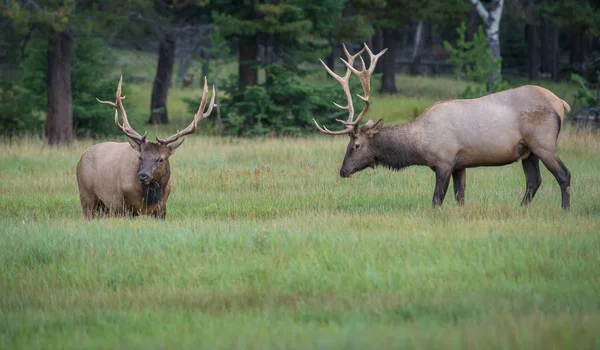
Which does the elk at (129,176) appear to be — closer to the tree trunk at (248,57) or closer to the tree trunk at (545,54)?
the tree trunk at (248,57)

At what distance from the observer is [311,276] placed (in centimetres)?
746

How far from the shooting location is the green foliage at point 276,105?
24.6 m

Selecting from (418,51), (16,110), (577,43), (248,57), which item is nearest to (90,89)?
(16,110)

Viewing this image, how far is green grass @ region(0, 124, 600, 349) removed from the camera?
596 cm

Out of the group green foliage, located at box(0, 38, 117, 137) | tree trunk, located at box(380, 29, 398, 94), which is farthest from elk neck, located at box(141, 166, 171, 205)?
tree trunk, located at box(380, 29, 398, 94)

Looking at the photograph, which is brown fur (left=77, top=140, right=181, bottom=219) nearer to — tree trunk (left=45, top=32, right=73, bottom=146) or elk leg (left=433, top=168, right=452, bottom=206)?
elk leg (left=433, top=168, right=452, bottom=206)

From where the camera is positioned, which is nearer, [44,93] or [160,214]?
[160,214]

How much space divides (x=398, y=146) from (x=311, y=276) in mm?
4911

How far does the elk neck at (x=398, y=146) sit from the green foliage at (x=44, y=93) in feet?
43.8

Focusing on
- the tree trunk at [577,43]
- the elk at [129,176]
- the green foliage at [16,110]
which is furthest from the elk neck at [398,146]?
the tree trunk at [577,43]

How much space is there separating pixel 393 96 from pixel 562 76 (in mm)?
13315

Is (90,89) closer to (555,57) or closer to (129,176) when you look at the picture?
(129,176)

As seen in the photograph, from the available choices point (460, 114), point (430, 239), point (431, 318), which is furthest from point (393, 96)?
point (431, 318)

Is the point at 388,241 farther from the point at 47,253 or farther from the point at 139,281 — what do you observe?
the point at 47,253
